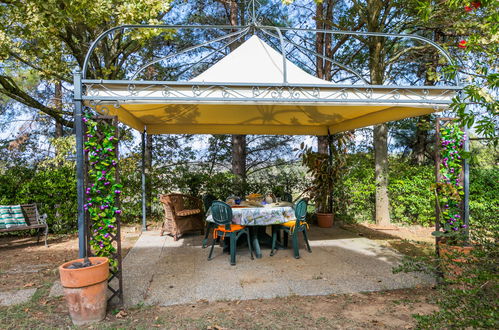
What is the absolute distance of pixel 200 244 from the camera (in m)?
5.75

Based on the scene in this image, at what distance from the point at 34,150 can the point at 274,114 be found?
27.5 ft

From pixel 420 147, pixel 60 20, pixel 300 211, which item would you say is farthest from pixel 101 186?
pixel 420 147

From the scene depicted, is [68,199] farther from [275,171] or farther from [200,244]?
[275,171]

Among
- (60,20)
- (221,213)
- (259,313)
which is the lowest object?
(259,313)

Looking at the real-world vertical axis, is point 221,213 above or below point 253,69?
below

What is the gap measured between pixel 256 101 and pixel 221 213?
1725 millimetres

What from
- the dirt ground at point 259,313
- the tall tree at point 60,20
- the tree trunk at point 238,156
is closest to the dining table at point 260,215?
the dirt ground at point 259,313

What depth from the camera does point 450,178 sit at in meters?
3.83

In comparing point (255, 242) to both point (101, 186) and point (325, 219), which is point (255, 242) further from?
point (325, 219)

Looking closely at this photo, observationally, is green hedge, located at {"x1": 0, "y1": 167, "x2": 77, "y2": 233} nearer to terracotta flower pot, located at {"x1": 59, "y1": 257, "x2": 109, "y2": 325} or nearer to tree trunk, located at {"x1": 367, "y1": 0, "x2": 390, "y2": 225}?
terracotta flower pot, located at {"x1": 59, "y1": 257, "x2": 109, "y2": 325}

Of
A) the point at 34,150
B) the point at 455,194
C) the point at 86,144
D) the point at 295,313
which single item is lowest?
the point at 295,313

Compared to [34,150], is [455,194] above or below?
below

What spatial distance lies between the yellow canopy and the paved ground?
202cm

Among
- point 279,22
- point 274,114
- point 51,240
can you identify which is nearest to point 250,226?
point 274,114
